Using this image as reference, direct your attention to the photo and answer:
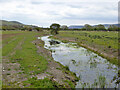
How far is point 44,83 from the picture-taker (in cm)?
1554

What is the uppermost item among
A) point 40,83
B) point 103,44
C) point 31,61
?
point 103,44

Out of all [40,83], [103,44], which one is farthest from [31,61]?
[103,44]

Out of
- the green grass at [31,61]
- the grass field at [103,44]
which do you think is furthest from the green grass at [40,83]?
the grass field at [103,44]

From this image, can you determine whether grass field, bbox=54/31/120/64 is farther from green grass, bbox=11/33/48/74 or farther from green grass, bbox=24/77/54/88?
green grass, bbox=24/77/54/88

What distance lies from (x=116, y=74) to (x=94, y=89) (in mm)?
7390

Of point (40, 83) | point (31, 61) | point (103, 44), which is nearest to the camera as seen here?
point (40, 83)

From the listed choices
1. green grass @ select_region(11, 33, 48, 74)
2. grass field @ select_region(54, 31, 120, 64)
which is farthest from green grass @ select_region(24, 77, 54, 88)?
grass field @ select_region(54, 31, 120, 64)

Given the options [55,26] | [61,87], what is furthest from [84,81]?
[55,26]

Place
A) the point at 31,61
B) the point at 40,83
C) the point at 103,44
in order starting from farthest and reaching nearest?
1. the point at 103,44
2. the point at 31,61
3. the point at 40,83

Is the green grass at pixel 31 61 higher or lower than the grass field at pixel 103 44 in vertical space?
lower

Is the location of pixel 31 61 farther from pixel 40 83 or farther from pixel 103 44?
pixel 103 44

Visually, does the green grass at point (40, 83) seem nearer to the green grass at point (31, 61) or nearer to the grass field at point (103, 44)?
the green grass at point (31, 61)

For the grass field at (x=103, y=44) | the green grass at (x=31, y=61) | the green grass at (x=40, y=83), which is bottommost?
the green grass at (x=40, y=83)

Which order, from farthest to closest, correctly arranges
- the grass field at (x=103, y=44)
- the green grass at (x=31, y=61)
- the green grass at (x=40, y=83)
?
the grass field at (x=103, y=44) → the green grass at (x=31, y=61) → the green grass at (x=40, y=83)
